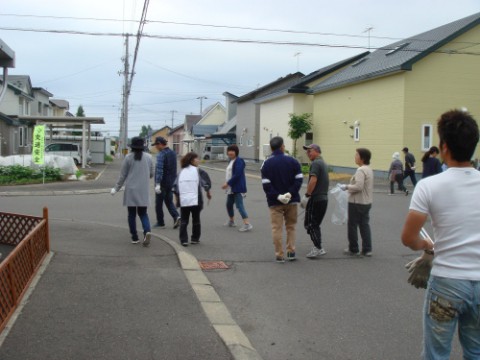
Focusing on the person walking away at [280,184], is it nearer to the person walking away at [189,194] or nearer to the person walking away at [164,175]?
the person walking away at [189,194]

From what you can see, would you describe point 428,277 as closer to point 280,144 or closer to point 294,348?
point 294,348

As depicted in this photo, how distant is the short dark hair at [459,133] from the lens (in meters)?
2.75

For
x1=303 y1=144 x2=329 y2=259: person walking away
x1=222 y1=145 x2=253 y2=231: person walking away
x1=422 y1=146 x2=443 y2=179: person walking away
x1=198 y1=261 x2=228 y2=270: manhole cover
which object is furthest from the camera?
x1=422 y1=146 x2=443 y2=179: person walking away

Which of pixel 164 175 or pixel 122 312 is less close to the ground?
pixel 164 175

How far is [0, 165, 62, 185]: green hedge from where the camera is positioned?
65.9 ft

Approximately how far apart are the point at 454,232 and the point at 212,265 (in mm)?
4810

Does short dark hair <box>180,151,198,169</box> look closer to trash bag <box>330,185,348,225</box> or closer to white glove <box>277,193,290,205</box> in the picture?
white glove <box>277,193,290,205</box>

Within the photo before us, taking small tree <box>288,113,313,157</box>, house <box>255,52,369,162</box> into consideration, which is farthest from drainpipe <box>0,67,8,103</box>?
house <box>255,52,369,162</box>

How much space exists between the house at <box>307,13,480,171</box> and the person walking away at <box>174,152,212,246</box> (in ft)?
50.7

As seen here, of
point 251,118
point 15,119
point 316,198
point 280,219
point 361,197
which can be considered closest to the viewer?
point 280,219

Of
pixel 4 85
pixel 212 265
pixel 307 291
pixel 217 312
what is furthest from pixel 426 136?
pixel 217 312

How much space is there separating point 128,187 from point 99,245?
3.38 feet

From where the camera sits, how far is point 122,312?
4.94m

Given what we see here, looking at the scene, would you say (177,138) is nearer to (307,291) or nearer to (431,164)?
(431,164)
